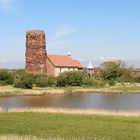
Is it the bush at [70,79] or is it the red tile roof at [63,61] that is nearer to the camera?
the bush at [70,79]

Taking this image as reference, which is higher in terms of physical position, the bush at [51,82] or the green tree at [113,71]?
the green tree at [113,71]

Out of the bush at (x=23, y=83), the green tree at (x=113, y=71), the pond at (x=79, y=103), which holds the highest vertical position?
the green tree at (x=113, y=71)

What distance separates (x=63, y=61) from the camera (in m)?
98.2

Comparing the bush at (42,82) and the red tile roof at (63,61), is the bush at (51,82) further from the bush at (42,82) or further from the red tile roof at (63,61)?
the red tile roof at (63,61)

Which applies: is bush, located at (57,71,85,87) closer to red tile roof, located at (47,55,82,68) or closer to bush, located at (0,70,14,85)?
bush, located at (0,70,14,85)

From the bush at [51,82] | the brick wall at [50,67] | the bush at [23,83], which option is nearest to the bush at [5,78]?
the bush at [23,83]

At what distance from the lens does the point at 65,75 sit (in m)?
76.8

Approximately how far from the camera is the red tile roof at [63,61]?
94.8 metres

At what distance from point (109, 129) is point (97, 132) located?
3.99ft

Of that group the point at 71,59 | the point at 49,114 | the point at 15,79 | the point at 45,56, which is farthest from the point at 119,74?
the point at 49,114

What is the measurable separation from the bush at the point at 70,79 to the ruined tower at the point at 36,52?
13.4m

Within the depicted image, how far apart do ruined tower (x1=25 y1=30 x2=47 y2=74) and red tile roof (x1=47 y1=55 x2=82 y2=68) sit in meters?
4.69

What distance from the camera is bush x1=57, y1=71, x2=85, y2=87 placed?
251 feet

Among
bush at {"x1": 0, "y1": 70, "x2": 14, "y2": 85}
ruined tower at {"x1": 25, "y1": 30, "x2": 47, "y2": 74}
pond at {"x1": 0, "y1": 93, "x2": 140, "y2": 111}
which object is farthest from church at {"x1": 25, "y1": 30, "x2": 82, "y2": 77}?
pond at {"x1": 0, "y1": 93, "x2": 140, "y2": 111}
